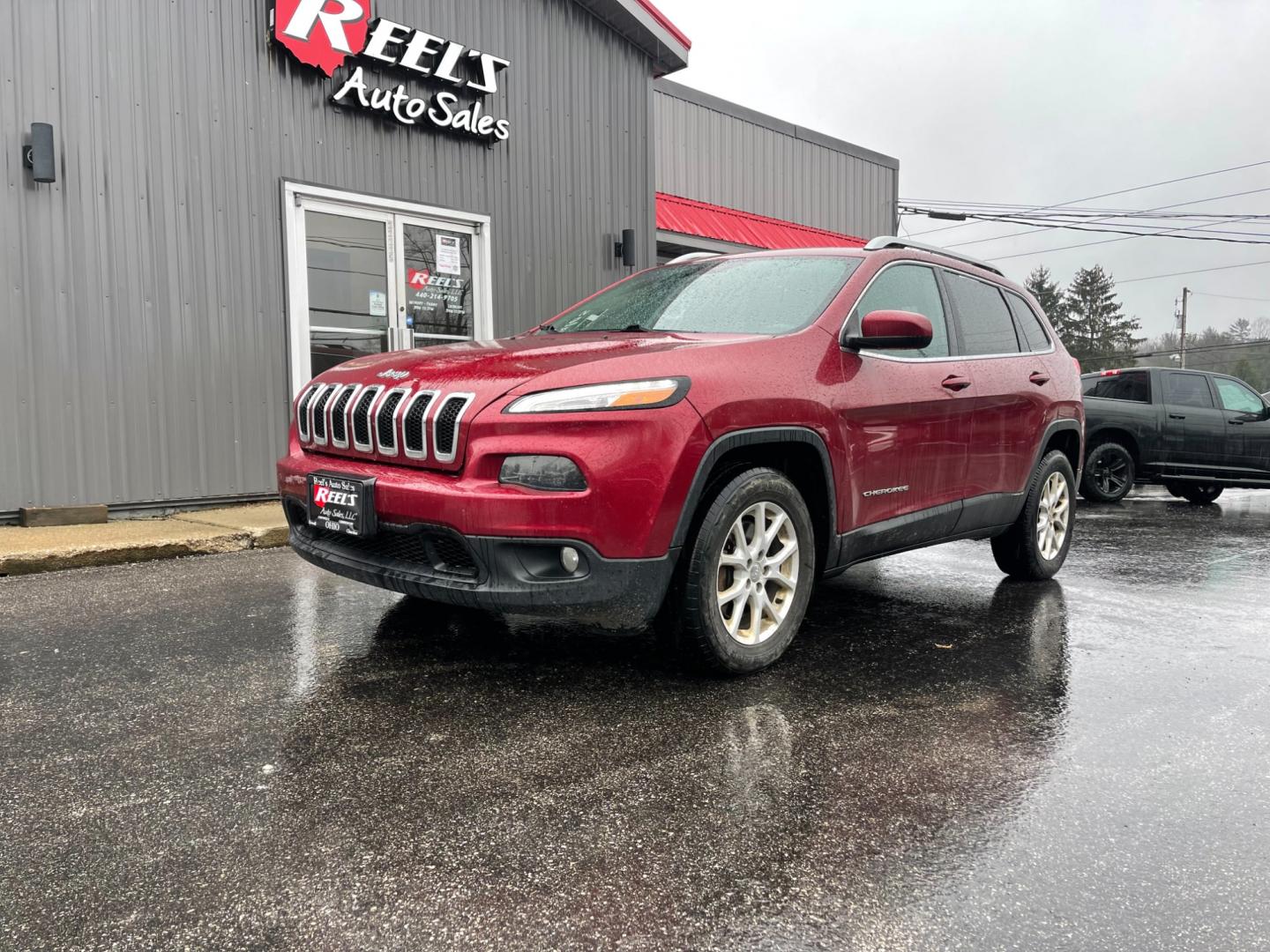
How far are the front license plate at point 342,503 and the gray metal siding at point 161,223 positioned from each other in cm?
429

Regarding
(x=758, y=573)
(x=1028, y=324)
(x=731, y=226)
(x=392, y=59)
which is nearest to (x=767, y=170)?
(x=731, y=226)

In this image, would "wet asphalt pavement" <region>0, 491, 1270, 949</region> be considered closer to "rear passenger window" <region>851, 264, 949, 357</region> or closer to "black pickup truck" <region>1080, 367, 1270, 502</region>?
"rear passenger window" <region>851, 264, 949, 357</region>

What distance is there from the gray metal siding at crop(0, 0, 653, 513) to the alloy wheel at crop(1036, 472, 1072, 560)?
594cm

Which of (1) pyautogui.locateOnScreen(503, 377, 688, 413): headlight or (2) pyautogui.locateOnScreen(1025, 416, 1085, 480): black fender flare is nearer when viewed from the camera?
(1) pyautogui.locateOnScreen(503, 377, 688, 413): headlight

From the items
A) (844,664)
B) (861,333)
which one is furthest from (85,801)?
(861,333)

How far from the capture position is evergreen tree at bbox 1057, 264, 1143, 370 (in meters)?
74.6

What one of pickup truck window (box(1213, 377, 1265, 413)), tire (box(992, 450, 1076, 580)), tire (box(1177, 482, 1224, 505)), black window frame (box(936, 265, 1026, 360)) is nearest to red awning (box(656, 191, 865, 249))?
pickup truck window (box(1213, 377, 1265, 413))

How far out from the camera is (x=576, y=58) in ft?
34.4

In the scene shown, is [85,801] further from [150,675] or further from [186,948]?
[150,675]

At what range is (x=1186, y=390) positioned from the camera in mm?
11094

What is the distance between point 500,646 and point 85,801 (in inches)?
68.7

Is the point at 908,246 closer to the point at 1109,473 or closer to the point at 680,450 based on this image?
the point at 680,450

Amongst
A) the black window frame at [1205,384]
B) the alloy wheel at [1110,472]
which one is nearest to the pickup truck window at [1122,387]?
the black window frame at [1205,384]

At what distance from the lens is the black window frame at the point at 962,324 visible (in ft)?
16.0
